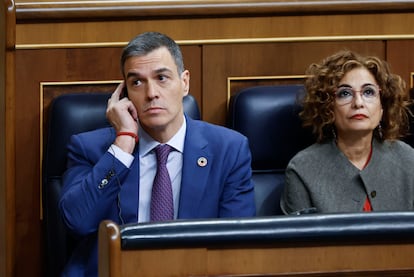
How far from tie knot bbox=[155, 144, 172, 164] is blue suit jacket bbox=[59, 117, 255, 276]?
0.03 metres

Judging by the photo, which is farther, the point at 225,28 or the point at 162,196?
the point at 225,28

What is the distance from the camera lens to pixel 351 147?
5.49 ft

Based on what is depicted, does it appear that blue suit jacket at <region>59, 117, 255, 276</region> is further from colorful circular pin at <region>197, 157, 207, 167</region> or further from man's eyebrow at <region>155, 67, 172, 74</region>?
man's eyebrow at <region>155, 67, 172, 74</region>

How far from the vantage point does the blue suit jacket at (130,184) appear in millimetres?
1464

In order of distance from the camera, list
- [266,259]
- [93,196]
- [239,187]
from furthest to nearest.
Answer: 1. [239,187]
2. [93,196]
3. [266,259]

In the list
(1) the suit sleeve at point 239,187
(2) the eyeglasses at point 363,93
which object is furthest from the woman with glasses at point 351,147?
(1) the suit sleeve at point 239,187

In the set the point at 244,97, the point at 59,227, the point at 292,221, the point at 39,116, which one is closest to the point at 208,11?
Answer: the point at 244,97

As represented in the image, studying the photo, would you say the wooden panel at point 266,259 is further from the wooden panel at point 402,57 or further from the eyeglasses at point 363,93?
the wooden panel at point 402,57

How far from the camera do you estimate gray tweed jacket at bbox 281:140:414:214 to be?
164cm

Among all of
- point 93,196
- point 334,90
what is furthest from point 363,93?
point 93,196

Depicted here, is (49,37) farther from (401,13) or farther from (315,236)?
(315,236)

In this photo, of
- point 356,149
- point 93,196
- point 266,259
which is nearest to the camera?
point 266,259

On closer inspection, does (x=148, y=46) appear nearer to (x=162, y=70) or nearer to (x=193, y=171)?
(x=162, y=70)

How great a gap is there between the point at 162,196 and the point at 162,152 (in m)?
0.08
